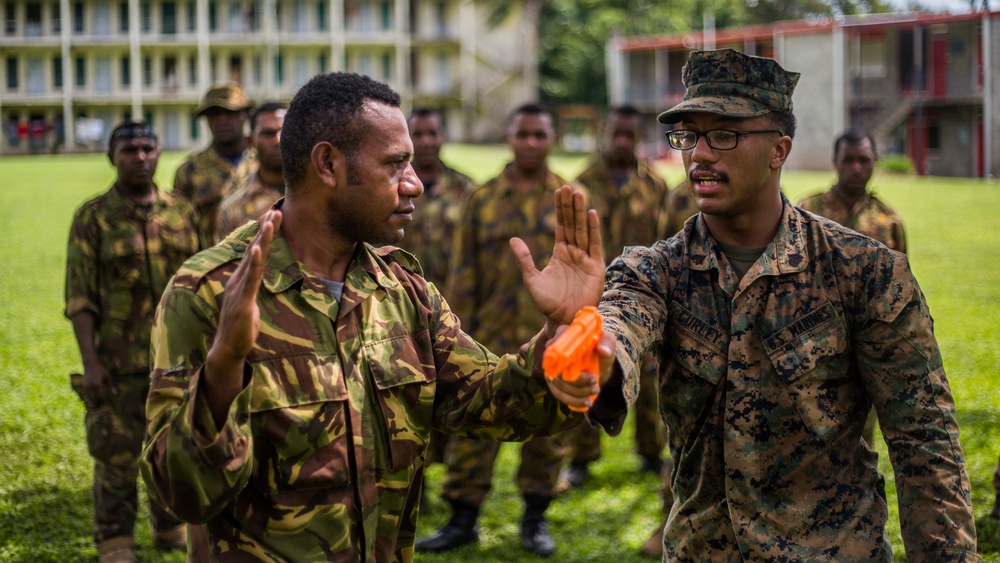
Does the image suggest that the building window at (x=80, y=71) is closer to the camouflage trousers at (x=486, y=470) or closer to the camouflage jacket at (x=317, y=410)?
the camouflage trousers at (x=486, y=470)

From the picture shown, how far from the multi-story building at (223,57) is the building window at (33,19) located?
4cm

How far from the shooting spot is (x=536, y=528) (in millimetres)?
6879

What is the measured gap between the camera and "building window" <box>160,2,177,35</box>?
4934 cm

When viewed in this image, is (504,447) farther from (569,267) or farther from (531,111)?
(569,267)

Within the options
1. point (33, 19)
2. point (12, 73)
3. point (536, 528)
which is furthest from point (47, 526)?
point (12, 73)

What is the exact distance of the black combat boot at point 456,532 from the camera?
265 inches

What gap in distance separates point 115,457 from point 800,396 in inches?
170

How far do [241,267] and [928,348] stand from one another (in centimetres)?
205

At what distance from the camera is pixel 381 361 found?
305 cm

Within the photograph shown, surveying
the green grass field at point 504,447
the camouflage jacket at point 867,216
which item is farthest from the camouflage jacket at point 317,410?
the camouflage jacket at point 867,216

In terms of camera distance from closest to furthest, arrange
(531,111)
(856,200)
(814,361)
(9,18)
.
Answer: (814,361) < (856,200) < (531,111) < (9,18)

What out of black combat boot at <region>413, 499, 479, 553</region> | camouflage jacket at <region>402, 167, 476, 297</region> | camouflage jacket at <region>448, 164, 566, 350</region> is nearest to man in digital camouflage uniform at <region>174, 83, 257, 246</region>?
camouflage jacket at <region>402, 167, 476, 297</region>

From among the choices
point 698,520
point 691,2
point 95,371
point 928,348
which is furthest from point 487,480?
point 691,2

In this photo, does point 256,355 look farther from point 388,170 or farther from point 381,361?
point 388,170
